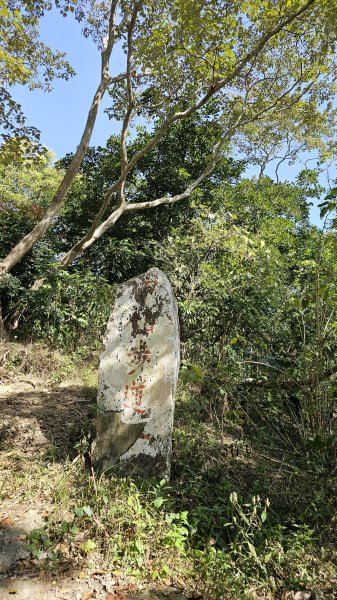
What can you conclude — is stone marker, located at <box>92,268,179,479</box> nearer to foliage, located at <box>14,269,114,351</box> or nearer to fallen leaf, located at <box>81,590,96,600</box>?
fallen leaf, located at <box>81,590,96,600</box>

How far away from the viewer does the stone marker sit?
381 centimetres

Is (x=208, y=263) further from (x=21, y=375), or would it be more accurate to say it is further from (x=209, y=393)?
(x=21, y=375)

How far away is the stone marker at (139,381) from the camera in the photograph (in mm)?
3812

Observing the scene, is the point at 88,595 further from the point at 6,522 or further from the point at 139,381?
the point at 139,381

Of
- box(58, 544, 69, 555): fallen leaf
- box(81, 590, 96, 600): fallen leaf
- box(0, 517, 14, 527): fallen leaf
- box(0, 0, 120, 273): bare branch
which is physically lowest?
box(81, 590, 96, 600): fallen leaf

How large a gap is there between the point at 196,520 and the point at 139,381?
1.35 meters

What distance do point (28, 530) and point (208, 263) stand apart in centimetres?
545

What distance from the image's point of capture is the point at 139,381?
3.99m

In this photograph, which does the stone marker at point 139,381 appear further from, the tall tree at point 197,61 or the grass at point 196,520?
the tall tree at point 197,61

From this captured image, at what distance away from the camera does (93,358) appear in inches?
278

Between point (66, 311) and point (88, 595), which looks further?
point (66, 311)

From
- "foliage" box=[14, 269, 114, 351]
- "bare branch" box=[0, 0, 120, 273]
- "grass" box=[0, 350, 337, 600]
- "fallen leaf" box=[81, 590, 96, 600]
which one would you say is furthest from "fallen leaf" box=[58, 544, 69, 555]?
"bare branch" box=[0, 0, 120, 273]

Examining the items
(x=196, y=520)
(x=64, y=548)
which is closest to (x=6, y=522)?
Answer: (x=64, y=548)

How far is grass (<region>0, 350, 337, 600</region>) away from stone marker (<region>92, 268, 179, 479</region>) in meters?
0.24
